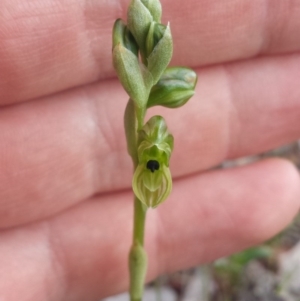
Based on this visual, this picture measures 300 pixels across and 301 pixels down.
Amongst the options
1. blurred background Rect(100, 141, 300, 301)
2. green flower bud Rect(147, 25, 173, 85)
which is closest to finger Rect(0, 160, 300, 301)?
blurred background Rect(100, 141, 300, 301)

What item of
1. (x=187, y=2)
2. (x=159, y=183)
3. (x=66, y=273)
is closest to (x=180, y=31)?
(x=187, y=2)

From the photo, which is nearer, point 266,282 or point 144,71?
point 144,71

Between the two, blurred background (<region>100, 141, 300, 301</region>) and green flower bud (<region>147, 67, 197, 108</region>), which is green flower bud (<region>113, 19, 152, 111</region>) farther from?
blurred background (<region>100, 141, 300, 301</region>)

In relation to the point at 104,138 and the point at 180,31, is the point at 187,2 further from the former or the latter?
the point at 104,138

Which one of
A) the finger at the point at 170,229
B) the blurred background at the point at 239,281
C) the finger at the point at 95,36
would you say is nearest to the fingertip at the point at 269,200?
the finger at the point at 170,229

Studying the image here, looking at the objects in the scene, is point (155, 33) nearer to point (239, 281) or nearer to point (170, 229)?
point (170, 229)

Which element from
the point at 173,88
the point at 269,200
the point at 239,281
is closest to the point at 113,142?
the point at 173,88
